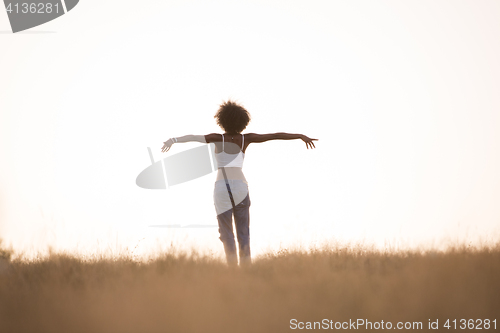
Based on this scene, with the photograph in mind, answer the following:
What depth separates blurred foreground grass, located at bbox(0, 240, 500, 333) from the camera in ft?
11.6

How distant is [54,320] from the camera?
11.9 ft

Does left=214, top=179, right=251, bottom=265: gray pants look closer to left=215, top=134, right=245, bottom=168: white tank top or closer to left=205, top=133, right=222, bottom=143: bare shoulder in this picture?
left=215, top=134, right=245, bottom=168: white tank top

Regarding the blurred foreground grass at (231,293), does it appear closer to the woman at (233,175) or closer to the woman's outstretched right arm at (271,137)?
the woman at (233,175)

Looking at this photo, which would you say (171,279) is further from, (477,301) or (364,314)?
(477,301)

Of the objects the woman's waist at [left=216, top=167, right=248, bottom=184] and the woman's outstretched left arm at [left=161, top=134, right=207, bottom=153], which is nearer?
the woman's outstretched left arm at [left=161, top=134, right=207, bottom=153]

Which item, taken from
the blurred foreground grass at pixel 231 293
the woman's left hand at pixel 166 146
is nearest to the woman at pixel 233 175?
the woman's left hand at pixel 166 146

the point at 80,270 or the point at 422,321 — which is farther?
the point at 80,270

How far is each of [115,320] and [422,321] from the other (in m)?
2.63

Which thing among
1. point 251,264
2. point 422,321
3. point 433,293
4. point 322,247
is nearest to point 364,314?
point 422,321

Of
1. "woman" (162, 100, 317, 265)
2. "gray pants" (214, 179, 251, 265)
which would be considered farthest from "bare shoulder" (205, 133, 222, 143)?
"gray pants" (214, 179, 251, 265)

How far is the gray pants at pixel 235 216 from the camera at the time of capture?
5461 millimetres

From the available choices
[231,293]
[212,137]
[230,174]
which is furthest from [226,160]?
[231,293]

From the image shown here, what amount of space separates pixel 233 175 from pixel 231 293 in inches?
71.7

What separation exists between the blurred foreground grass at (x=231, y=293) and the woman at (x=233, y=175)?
1.13 feet
